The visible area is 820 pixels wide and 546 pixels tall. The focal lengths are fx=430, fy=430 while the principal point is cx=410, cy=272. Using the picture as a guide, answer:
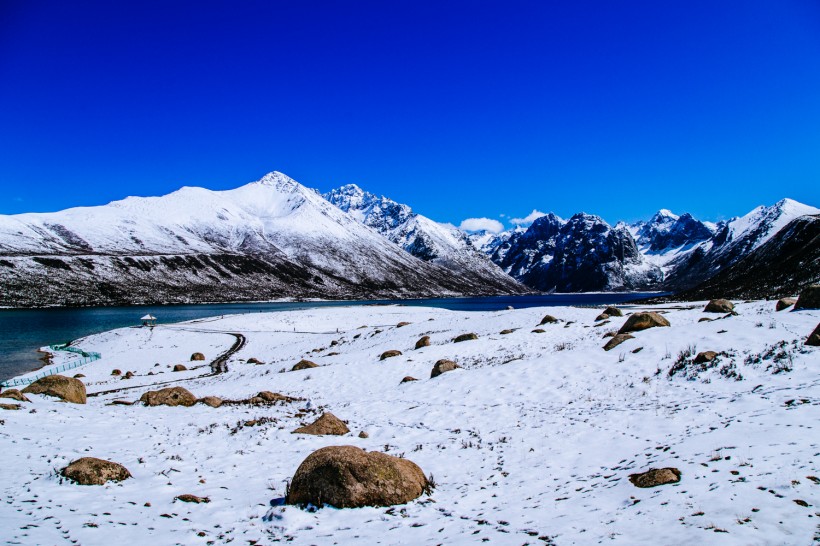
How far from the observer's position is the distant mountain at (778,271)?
172 ft

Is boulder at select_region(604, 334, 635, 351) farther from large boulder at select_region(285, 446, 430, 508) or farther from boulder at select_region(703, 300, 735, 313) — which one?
large boulder at select_region(285, 446, 430, 508)

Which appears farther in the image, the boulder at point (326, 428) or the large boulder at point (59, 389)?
the large boulder at point (59, 389)

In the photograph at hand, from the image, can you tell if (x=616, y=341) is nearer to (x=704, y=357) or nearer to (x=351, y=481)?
(x=704, y=357)

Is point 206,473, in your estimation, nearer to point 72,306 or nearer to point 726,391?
point 726,391

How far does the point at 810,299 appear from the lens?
2341cm

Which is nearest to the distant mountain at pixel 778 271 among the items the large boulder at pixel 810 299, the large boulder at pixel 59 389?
the large boulder at pixel 810 299

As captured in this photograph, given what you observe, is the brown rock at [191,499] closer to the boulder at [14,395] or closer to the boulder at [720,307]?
the boulder at [14,395]

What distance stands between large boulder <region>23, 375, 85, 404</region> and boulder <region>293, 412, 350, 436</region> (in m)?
12.1

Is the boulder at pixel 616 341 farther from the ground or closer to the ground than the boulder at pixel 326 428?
farther from the ground

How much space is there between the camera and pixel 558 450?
39.8ft

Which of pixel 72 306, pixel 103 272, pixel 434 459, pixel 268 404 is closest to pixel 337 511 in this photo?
pixel 434 459

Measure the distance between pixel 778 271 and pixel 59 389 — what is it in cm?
7989

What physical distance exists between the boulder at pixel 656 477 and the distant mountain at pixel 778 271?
50.0 m

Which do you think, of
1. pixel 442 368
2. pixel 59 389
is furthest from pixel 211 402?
pixel 442 368
